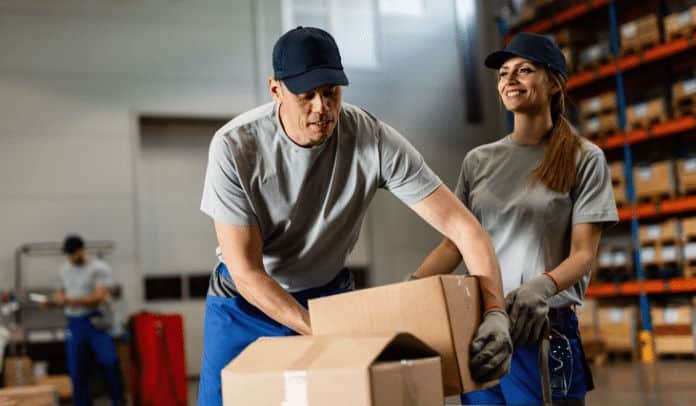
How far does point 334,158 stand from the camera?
218 centimetres

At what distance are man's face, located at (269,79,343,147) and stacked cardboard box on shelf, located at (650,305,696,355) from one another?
257 inches

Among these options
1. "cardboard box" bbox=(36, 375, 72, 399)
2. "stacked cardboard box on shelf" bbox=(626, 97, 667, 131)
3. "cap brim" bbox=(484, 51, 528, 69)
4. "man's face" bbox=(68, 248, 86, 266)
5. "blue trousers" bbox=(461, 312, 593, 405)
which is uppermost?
"stacked cardboard box on shelf" bbox=(626, 97, 667, 131)

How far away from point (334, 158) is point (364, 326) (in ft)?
2.06

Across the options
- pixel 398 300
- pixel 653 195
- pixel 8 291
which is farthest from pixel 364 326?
pixel 8 291

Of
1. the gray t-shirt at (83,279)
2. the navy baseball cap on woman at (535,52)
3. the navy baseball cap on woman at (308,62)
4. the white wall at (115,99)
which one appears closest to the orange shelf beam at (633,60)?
the white wall at (115,99)

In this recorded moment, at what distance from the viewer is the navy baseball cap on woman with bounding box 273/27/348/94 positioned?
186cm

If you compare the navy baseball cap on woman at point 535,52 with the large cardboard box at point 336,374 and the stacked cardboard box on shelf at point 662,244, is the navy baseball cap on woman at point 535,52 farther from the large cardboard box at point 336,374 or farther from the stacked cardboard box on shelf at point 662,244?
the stacked cardboard box on shelf at point 662,244

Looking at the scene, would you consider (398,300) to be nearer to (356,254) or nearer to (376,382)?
(376,382)

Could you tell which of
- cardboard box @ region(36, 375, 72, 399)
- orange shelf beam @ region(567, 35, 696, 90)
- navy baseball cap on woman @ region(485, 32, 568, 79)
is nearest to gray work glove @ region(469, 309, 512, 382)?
navy baseball cap on woman @ region(485, 32, 568, 79)

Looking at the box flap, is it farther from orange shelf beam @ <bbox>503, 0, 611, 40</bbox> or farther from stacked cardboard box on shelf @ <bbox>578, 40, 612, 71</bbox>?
orange shelf beam @ <bbox>503, 0, 611, 40</bbox>

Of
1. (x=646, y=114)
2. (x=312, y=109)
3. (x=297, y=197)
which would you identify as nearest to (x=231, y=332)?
(x=297, y=197)

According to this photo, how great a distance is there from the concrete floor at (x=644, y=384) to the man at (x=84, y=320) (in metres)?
0.84

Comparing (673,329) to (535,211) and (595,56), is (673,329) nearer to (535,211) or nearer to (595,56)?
(595,56)

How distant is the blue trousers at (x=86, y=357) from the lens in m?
7.16
